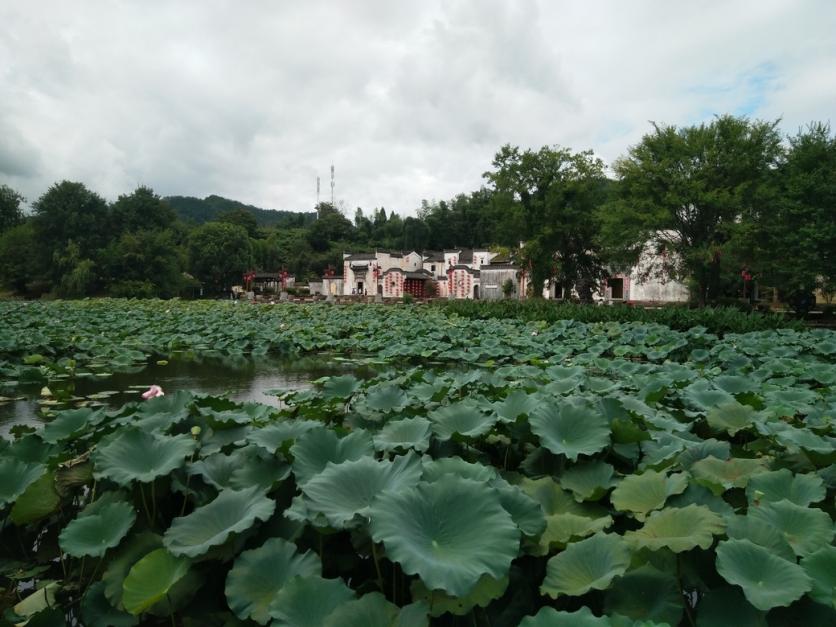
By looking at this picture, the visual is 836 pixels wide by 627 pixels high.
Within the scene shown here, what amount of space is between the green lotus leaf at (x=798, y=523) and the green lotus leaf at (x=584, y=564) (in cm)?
44

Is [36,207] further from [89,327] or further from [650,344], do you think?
[650,344]

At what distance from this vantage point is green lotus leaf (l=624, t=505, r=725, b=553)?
4.66ft

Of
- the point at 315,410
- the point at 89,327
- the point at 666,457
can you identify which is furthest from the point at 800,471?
the point at 89,327

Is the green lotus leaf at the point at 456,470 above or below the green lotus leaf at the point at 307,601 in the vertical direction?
above

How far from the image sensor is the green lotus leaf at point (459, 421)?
2.26 m

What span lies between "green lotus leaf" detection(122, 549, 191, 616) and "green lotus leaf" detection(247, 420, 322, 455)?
0.51m

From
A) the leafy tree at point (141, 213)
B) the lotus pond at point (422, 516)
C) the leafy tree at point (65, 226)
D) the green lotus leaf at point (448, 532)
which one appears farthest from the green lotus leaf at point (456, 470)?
the leafy tree at point (141, 213)

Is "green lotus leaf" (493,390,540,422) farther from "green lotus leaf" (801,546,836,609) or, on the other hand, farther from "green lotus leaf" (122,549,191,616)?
"green lotus leaf" (122,549,191,616)

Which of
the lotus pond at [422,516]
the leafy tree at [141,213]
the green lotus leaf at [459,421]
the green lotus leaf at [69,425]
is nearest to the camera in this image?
the lotus pond at [422,516]

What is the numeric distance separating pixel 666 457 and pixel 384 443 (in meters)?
1.04

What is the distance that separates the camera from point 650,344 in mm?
9414

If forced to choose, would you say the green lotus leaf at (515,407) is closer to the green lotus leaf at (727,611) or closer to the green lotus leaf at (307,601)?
the green lotus leaf at (727,611)

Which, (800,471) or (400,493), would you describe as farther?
(800,471)

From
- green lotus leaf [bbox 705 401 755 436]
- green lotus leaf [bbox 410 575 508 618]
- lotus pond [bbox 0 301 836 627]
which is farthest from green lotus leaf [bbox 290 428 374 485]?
green lotus leaf [bbox 705 401 755 436]
